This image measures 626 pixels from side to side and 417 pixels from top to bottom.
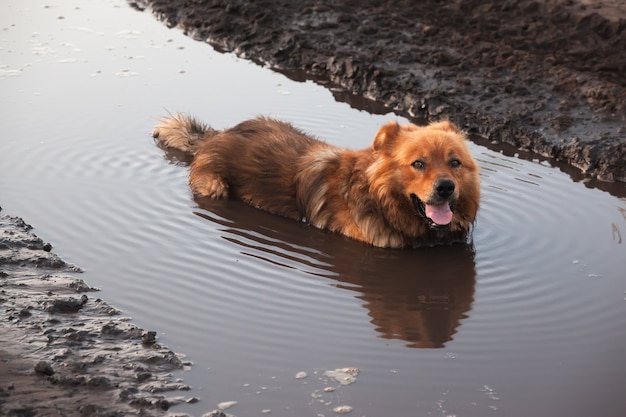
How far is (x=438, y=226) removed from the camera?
887cm

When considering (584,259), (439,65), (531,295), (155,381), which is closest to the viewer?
(155,381)

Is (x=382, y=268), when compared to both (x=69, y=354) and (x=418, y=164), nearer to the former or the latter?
(x=418, y=164)

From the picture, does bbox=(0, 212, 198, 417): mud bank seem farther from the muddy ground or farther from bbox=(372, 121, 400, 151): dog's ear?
bbox=(372, 121, 400, 151): dog's ear

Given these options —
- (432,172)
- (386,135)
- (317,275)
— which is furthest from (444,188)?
(317,275)

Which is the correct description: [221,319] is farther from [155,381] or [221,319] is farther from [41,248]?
[41,248]

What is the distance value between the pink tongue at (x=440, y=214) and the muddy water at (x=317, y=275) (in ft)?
1.18

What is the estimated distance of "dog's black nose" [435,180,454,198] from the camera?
8.53 m

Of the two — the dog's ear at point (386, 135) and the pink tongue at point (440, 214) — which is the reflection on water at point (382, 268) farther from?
the dog's ear at point (386, 135)

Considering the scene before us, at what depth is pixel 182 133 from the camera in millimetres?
11109

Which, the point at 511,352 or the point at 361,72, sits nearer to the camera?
the point at 511,352

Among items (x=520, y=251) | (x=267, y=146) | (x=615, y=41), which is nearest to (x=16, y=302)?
(x=267, y=146)

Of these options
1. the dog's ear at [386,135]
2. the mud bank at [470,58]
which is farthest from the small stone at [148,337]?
the mud bank at [470,58]

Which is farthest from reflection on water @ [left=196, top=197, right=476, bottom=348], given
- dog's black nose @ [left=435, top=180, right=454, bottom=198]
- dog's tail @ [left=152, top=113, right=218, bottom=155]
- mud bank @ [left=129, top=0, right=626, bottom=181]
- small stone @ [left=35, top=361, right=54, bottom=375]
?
mud bank @ [left=129, top=0, right=626, bottom=181]

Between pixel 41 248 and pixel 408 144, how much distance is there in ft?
10.2
